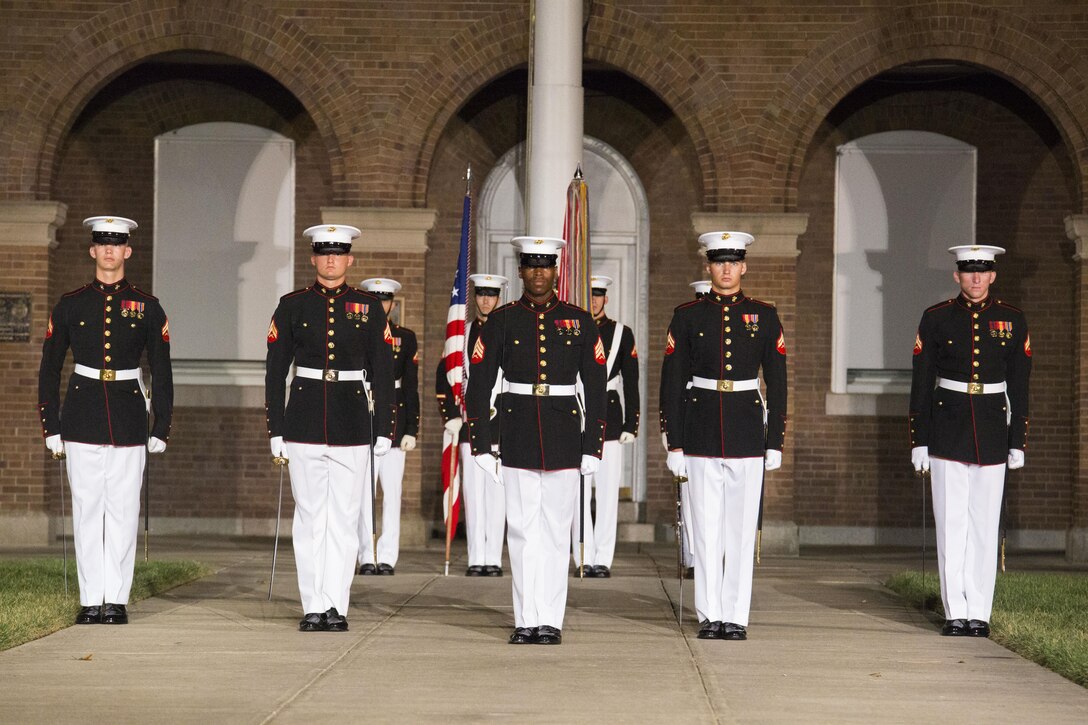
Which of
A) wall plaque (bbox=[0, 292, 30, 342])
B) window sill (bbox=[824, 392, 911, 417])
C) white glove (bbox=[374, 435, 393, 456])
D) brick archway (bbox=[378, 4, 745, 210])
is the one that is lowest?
white glove (bbox=[374, 435, 393, 456])

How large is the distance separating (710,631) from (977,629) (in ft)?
4.76

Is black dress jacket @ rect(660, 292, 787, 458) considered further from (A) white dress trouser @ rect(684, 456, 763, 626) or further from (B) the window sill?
(B) the window sill

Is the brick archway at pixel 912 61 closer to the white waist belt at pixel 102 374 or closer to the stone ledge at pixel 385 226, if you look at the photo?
the stone ledge at pixel 385 226

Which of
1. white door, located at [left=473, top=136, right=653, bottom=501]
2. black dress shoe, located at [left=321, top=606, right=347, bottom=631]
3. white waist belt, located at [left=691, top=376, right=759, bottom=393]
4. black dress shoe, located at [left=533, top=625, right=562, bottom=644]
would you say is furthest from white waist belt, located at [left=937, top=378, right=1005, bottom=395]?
white door, located at [left=473, top=136, right=653, bottom=501]

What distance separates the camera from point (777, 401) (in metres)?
8.04

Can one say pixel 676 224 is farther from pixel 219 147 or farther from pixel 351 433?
pixel 351 433

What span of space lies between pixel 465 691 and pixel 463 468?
5.80 meters

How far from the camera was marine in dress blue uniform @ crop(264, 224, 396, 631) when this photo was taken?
7.95 m

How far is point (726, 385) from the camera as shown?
7.98m

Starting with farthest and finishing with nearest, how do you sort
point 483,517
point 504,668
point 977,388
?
point 483,517 → point 977,388 → point 504,668

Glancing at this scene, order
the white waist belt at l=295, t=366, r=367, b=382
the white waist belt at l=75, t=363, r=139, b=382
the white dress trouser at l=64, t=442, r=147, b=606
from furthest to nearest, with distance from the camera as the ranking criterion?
the white waist belt at l=75, t=363, r=139, b=382 → the white dress trouser at l=64, t=442, r=147, b=606 → the white waist belt at l=295, t=366, r=367, b=382

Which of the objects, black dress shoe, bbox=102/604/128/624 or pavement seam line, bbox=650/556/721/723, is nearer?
pavement seam line, bbox=650/556/721/723

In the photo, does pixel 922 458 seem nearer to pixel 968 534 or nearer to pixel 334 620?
pixel 968 534

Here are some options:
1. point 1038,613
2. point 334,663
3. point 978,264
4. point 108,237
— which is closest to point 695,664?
point 334,663
